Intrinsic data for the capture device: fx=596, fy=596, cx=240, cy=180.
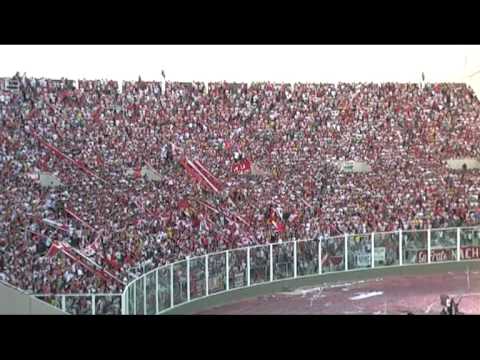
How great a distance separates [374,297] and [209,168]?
7.88m

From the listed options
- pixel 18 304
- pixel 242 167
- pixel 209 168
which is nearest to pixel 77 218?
pixel 209 168

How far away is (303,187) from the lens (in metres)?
20.2

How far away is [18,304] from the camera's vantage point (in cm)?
790

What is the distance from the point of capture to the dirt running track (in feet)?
44.9

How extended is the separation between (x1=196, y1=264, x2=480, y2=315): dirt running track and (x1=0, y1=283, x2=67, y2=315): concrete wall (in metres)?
6.02

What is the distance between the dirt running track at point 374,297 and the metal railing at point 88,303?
Answer: 4.19m

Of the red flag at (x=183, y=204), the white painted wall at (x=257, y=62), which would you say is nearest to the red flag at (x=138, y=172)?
the red flag at (x=183, y=204)

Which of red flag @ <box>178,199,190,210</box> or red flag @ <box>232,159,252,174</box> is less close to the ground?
red flag @ <box>232,159,252,174</box>

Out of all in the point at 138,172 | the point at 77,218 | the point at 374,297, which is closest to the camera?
the point at 374,297

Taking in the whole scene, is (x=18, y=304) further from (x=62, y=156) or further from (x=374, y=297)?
(x=62, y=156)

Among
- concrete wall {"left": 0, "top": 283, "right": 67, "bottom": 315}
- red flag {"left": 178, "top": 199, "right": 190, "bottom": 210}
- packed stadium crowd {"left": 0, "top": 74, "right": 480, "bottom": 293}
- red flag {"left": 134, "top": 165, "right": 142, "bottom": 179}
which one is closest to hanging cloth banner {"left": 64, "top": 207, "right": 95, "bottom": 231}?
packed stadium crowd {"left": 0, "top": 74, "right": 480, "bottom": 293}

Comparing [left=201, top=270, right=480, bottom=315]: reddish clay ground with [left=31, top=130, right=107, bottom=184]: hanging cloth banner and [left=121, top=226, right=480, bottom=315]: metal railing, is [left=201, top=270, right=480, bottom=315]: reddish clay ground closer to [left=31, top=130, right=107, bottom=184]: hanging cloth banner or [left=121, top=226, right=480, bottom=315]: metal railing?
[left=121, top=226, right=480, bottom=315]: metal railing

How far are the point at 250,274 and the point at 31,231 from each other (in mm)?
5518

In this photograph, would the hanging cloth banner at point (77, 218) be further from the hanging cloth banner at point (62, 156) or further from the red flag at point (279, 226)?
the red flag at point (279, 226)
